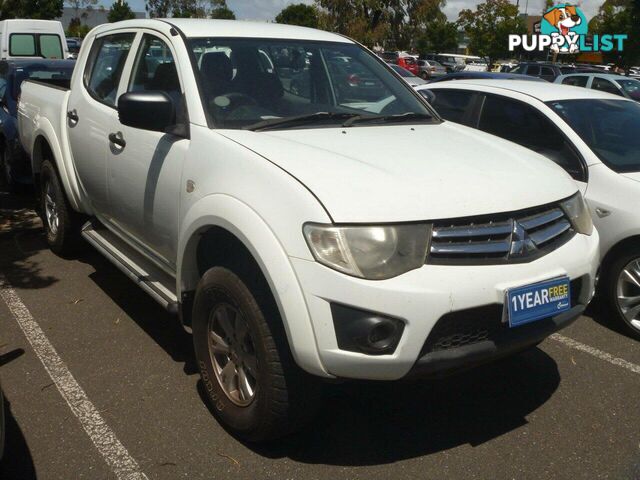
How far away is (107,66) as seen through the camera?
4.84 m

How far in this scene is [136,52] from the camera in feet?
14.3

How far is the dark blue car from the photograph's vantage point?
7695 mm

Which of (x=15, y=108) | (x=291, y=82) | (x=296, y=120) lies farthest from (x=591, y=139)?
(x=15, y=108)

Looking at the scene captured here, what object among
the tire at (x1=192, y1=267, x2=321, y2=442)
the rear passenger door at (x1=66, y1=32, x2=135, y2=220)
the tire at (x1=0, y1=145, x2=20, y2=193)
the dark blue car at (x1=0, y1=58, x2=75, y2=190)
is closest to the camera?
the tire at (x1=192, y1=267, x2=321, y2=442)

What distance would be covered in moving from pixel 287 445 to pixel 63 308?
2.38 meters

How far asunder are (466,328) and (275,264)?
0.82m

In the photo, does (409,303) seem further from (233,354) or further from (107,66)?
(107,66)

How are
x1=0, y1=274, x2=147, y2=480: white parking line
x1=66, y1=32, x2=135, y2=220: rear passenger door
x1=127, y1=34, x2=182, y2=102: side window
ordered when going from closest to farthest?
x1=0, y1=274, x2=147, y2=480: white parking line
x1=127, y1=34, x2=182, y2=102: side window
x1=66, y1=32, x2=135, y2=220: rear passenger door

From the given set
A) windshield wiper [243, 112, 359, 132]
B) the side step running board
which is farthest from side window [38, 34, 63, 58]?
windshield wiper [243, 112, 359, 132]

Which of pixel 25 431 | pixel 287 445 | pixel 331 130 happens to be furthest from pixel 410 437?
pixel 25 431

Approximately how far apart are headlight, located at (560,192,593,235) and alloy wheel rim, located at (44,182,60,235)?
158 inches

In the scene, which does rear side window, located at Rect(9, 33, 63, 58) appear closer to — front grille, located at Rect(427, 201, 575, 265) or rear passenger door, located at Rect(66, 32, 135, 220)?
rear passenger door, located at Rect(66, 32, 135, 220)

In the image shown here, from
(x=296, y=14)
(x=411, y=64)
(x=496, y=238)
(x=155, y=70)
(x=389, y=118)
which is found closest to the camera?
(x=496, y=238)

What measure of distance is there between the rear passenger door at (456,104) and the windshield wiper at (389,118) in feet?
6.38
